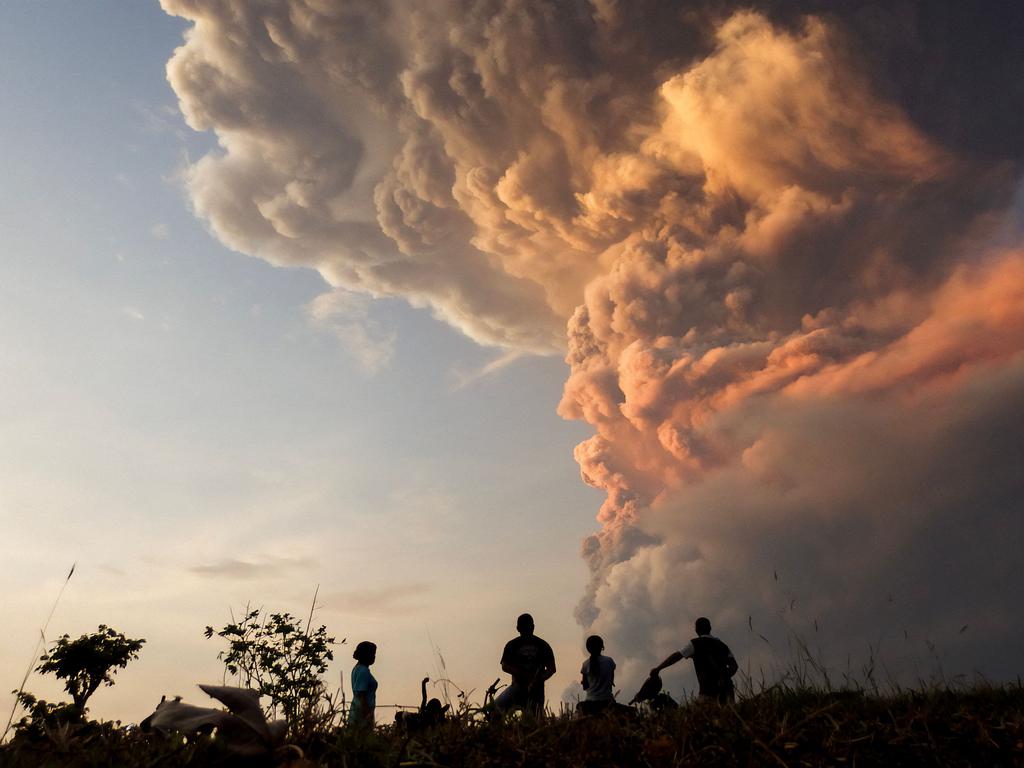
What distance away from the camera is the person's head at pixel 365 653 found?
28.8 ft

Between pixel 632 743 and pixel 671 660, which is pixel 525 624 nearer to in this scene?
pixel 671 660

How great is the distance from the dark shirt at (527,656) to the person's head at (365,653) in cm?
172

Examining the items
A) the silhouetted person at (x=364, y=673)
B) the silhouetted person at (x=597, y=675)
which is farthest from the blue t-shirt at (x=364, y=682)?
the silhouetted person at (x=597, y=675)

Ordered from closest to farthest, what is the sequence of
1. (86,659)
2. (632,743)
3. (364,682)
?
(632,743)
(364,682)
(86,659)

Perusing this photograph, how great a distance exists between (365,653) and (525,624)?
224 cm

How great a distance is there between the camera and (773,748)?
13.8 feet

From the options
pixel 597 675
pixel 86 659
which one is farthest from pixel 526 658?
pixel 86 659

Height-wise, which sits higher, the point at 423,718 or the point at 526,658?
the point at 526,658

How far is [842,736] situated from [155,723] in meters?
3.96

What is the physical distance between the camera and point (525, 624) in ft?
32.1

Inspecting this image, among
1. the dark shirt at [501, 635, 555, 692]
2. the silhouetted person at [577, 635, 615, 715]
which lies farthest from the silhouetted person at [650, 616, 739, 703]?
the dark shirt at [501, 635, 555, 692]

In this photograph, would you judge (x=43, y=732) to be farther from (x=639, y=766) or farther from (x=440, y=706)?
(x=639, y=766)

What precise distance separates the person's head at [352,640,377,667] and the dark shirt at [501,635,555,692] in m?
1.72

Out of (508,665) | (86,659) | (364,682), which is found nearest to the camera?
(364,682)
